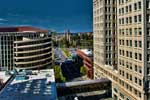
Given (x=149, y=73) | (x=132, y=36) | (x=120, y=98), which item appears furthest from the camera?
(x=120, y=98)

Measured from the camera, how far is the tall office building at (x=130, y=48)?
222 ft

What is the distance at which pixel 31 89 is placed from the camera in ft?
237

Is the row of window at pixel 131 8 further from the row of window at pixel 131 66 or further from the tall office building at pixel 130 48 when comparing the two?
the row of window at pixel 131 66

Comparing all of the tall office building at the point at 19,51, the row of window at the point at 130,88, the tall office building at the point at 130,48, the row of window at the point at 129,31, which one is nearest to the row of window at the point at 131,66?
the tall office building at the point at 130,48

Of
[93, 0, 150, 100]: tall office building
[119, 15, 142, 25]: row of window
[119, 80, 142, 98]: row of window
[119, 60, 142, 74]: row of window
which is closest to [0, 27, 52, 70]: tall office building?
[93, 0, 150, 100]: tall office building

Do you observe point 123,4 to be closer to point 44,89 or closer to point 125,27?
point 125,27

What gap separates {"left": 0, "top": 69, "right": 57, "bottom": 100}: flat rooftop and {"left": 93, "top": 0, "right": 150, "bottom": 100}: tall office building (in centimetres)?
2221

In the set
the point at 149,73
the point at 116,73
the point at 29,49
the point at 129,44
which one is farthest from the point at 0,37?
the point at 149,73

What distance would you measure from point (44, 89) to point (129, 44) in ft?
90.2

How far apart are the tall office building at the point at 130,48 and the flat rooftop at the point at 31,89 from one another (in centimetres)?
2221

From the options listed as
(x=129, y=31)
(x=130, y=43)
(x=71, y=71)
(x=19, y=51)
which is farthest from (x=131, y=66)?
(x=71, y=71)

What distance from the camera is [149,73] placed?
69.0m

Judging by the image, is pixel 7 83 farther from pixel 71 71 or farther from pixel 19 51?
pixel 71 71

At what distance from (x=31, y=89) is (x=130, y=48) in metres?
30.1
